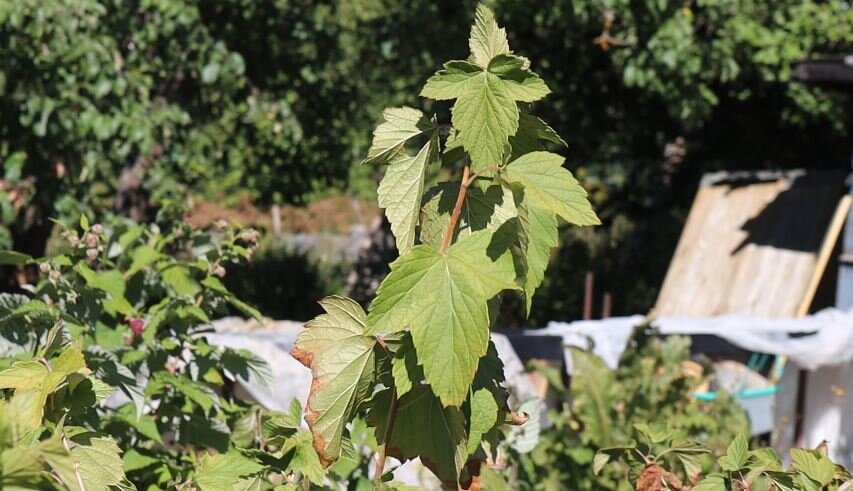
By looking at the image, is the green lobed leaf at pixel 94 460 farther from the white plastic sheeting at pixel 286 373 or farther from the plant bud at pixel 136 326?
the white plastic sheeting at pixel 286 373

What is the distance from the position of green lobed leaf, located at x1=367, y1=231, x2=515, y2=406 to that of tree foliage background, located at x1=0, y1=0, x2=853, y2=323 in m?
3.77

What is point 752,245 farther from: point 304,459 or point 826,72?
point 304,459

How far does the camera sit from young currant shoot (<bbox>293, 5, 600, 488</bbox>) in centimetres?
97

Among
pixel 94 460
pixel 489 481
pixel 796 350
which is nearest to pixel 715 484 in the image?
pixel 489 481

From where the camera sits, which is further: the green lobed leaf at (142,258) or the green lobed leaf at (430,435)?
the green lobed leaf at (142,258)

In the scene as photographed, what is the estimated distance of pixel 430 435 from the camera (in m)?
1.10

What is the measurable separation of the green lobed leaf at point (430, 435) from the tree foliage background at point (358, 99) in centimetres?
370

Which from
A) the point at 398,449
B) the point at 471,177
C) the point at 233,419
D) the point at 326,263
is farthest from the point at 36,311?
the point at 326,263

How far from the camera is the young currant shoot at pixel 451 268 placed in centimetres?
97

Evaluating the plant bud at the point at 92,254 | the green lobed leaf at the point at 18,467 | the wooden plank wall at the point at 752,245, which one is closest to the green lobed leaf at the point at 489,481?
the green lobed leaf at the point at 18,467

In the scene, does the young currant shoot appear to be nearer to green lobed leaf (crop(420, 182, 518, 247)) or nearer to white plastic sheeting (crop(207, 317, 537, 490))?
green lobed leaf (crop(420, 182, 518, 247))

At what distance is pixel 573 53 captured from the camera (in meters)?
8.21

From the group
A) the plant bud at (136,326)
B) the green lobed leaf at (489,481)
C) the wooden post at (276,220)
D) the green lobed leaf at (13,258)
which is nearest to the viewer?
the green lobed leaf at (489,481)

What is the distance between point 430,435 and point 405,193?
27 centimetres
